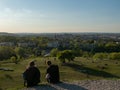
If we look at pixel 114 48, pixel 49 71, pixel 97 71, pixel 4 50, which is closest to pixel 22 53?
pixel 4 50

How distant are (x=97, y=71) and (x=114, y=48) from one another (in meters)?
84.4

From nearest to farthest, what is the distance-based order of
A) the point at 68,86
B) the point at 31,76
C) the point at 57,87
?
the point at 57,87 → the point at 68,86 → the point at 31,76

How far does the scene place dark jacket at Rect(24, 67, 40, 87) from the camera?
17766 mm

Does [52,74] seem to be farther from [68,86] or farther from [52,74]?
[68,86]

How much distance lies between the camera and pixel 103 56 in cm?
9656

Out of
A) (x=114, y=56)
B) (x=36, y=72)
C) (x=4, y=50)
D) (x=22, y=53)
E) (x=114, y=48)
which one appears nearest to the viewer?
(x=36, y=72)

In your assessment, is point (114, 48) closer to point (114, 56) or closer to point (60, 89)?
point (114, 56)

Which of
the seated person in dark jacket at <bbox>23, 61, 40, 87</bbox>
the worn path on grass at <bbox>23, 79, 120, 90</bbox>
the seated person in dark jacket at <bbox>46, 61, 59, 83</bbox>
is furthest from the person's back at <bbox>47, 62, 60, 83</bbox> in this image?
the seated person in dark jacket at <bbox>23, 61, 40, 87</bbox>

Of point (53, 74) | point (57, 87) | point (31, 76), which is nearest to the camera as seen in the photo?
point (57, 87)

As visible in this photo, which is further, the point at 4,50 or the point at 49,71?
the point at 4,50

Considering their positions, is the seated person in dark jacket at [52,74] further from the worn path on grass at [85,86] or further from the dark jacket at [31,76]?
the dark jacket at [31,76]

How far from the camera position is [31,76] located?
17781mm

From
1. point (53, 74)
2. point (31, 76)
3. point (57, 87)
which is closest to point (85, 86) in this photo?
point (57, 87)

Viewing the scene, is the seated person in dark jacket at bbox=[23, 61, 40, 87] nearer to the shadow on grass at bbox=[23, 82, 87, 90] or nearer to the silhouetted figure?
the shadow on grass at bbox=[23, 82, 87, 90]
